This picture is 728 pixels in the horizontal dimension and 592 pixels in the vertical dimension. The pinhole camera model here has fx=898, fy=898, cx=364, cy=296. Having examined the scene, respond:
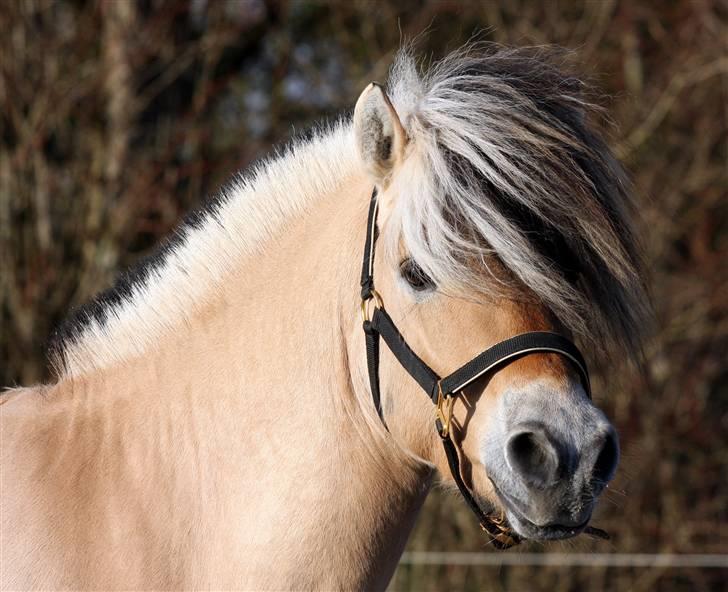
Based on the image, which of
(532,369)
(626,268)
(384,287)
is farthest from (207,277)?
(626,268)

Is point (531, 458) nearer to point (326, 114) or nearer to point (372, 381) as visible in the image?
point (372, 381)

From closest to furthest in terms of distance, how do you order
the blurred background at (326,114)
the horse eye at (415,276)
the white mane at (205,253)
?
the horse eye at (415,276)
the white mane at (205,253)
the blurred background at (326,114)

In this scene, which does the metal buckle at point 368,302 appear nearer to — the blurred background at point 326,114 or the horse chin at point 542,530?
the horse chin at point 542,530

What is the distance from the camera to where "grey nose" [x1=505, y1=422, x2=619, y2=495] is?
6.52 feet

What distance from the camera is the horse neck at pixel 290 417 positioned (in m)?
2.22

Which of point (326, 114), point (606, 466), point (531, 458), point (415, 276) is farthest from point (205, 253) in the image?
point (326, 114)

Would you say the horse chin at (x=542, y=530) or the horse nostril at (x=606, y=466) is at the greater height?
the horse nostril at (x=606, y=466)

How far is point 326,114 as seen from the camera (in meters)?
7.48

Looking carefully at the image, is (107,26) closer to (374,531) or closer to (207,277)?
(207,277)

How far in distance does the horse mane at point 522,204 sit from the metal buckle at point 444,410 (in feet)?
0.86

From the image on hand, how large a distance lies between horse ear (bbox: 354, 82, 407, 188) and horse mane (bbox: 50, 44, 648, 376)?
5 centimetres

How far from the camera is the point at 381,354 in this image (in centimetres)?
228

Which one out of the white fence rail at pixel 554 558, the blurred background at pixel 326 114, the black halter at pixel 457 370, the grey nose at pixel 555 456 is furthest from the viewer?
the white fence rail at pixel 554 558

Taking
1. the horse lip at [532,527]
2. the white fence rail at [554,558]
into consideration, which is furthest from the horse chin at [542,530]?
the white fence rail at [554,558]
